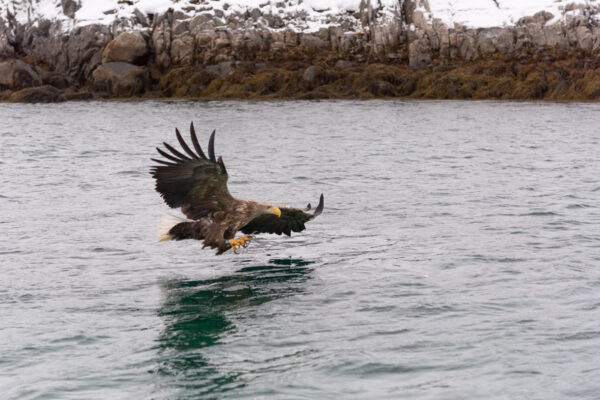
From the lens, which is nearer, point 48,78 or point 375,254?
point 375,254

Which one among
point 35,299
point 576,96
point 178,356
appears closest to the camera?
point 178,356

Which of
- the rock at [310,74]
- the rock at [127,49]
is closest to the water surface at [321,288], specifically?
the rock at [310,74]

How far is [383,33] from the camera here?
53812 mm

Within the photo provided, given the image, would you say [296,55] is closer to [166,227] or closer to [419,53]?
[419,53]

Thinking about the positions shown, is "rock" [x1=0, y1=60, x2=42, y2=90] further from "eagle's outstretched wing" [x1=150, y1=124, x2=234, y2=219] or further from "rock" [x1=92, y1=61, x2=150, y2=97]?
"eagle's outstretched wing" [x1=150, y1=124, x2=234, y2=219]

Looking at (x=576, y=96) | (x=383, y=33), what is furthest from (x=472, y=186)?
(x=383, y=33)

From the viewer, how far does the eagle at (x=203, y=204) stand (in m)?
9.85

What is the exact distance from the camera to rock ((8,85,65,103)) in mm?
46469

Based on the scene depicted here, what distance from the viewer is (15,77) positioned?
1912 inches

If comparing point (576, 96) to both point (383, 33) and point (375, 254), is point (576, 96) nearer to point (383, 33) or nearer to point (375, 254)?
point (383, 33)

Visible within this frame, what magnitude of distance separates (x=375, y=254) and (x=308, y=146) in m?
14.7

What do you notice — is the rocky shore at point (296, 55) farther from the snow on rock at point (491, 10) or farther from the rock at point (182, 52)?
the snow on rock at point (491, 10)

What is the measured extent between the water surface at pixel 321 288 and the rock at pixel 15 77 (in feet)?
93.7

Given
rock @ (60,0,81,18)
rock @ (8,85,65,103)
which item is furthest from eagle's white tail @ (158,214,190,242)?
rock @ (60,0,81,18)
